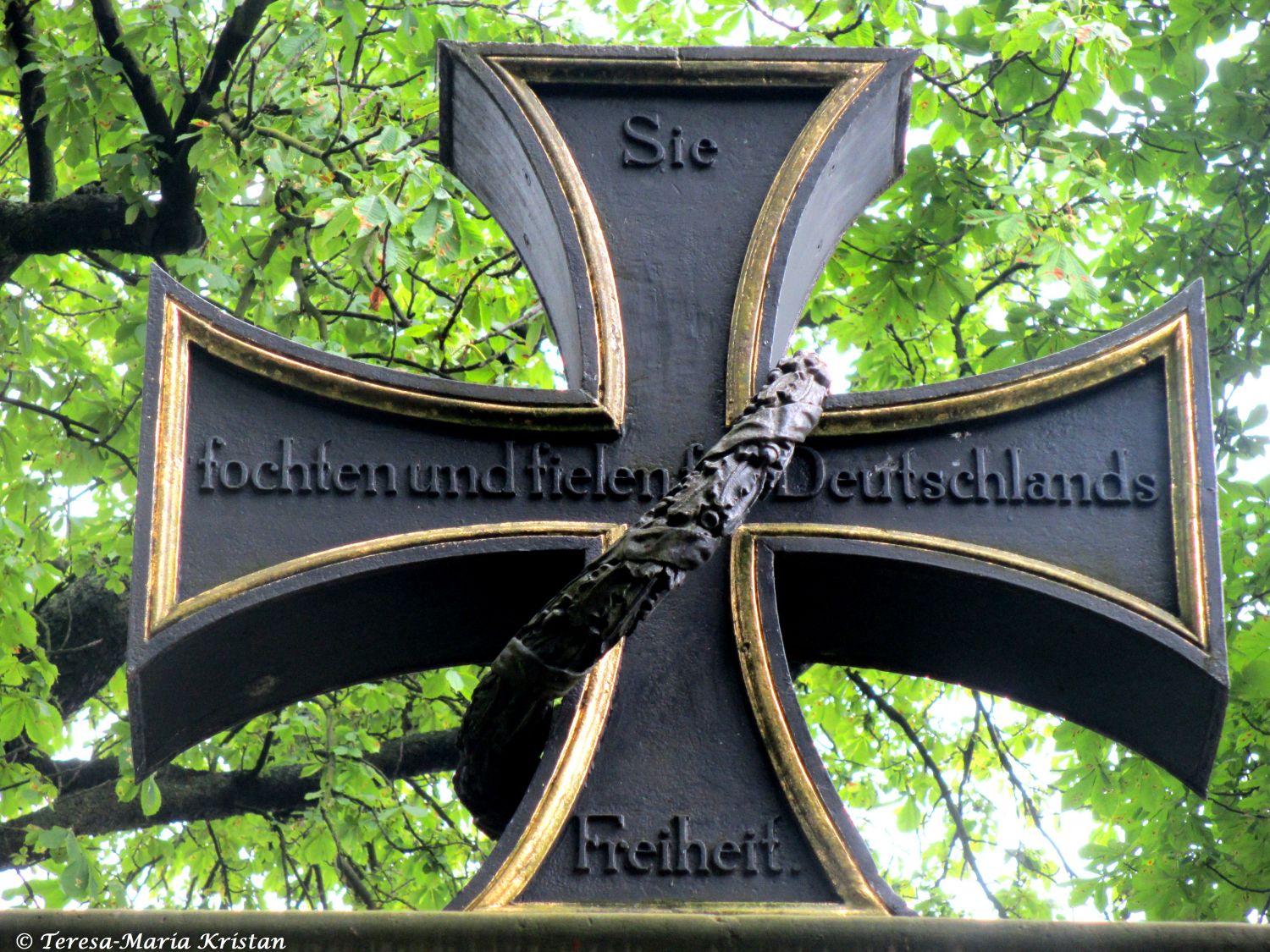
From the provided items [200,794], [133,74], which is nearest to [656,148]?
[133,74]

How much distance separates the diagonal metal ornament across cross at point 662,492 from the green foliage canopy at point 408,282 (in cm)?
269

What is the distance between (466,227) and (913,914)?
184 inches

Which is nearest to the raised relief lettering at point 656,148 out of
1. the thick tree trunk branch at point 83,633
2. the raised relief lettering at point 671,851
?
the raised relief lettering at point 671,851

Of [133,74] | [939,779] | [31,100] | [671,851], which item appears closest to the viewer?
[671,851]

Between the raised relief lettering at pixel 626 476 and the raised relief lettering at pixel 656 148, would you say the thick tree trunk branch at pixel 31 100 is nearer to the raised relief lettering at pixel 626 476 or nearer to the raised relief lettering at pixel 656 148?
the raised relief lettering at pixel 656 148

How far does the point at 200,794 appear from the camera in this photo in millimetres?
7285

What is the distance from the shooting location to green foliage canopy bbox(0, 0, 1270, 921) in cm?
654

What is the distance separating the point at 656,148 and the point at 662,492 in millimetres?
776

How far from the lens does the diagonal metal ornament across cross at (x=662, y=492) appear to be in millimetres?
3049

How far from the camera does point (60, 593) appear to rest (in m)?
7.43

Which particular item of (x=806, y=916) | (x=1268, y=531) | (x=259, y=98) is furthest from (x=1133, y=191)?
(x=806, y=916)

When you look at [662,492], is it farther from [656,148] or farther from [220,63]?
[220,63]

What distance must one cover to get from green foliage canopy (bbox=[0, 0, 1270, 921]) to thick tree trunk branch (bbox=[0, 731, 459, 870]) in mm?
16

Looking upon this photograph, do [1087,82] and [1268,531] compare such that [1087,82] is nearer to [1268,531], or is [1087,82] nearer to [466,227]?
[1268,531]
